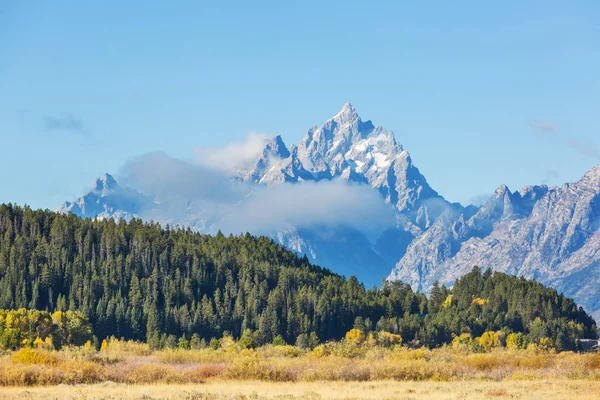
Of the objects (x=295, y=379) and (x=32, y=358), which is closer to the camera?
(x=32, y=358)

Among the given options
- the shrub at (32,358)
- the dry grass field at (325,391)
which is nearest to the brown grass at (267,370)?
the shrub at (32,358)

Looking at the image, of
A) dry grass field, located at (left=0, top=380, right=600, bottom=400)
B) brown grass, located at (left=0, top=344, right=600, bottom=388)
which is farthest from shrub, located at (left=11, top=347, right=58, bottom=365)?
dry grass field, located at (left=0, top=380, right=600, bottom=400)

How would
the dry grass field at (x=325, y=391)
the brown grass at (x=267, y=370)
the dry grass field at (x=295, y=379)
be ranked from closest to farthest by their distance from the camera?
1. the dry grass field at (x=325, y=391)
2. the dry grass field at (x=295, y=379)
3. the brown grass at (x=267, y=370)

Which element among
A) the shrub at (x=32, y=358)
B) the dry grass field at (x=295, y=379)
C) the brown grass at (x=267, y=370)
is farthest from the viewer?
the shrub at (x=32, y=358)

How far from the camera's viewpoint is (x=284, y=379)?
3024 inches

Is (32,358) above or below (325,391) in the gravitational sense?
above

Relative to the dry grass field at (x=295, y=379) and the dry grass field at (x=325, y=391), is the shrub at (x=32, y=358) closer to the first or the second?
the dry grass field at (x=295, y=379)

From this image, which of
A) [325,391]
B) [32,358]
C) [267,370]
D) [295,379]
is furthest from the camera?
[295,379]

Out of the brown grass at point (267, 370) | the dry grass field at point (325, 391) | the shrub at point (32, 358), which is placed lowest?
the dry grass field at point (325, 391)

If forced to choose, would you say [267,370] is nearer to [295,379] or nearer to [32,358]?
[295,379]

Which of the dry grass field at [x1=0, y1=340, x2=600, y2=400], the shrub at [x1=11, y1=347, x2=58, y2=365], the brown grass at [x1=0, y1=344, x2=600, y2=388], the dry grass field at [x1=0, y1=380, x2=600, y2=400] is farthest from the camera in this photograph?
the shrub at [x1=11, y1=347, x2=58, y2=365]

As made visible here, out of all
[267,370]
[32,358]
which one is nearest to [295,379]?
[267,370]

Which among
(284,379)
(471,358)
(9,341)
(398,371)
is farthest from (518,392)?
(9,341)

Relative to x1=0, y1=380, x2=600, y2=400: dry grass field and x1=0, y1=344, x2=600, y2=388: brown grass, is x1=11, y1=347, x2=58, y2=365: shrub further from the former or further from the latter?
x1=0, y1=380, x2=600, y2=400: dry grass field
